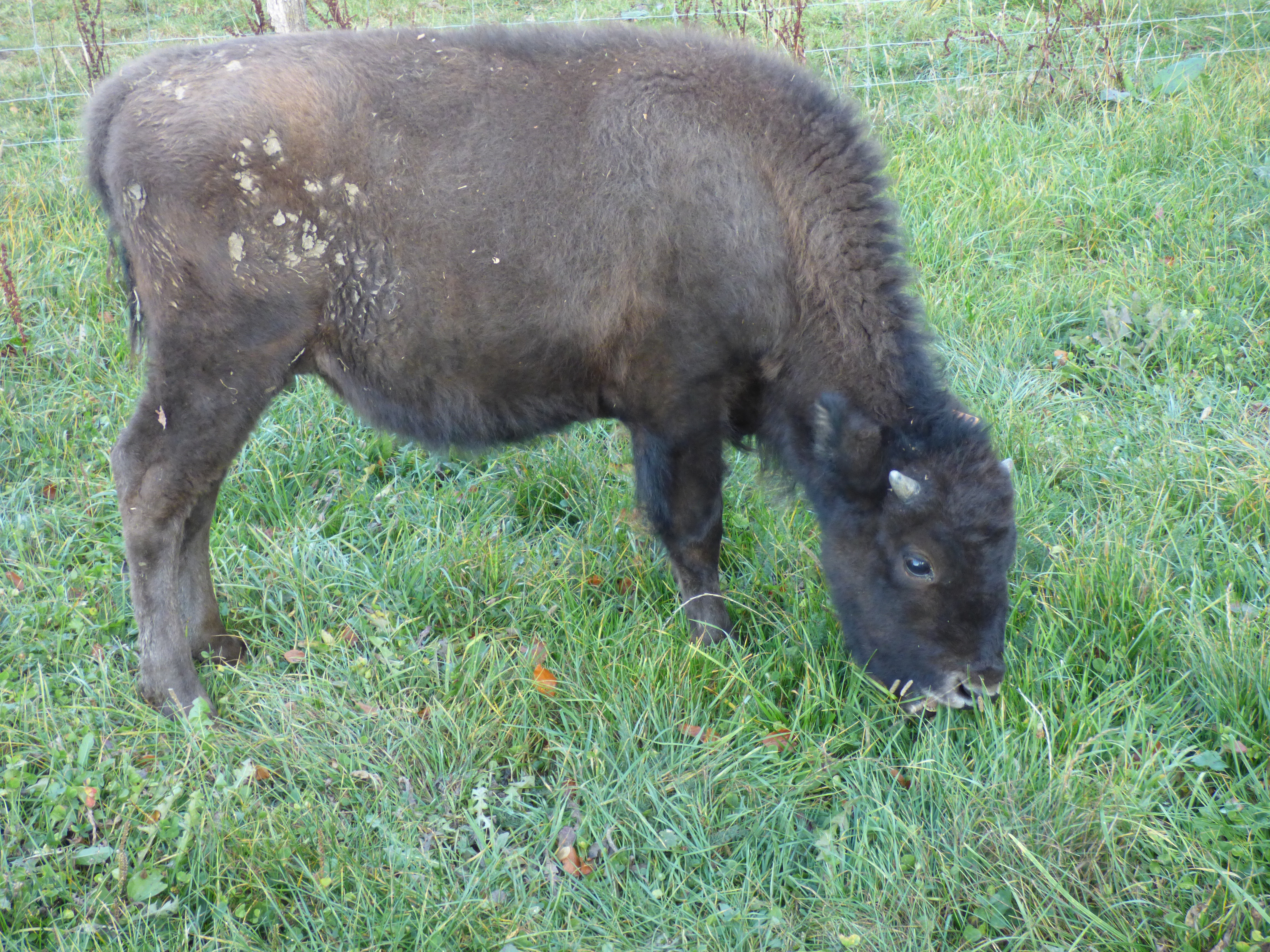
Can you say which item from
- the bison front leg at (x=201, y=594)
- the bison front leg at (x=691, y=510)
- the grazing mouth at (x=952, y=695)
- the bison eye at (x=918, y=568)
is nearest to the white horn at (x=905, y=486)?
the bison eye at (x=918, y=568)

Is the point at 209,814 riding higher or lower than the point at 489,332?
lower

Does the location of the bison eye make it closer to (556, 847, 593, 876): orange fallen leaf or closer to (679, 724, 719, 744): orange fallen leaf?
→ (679, 724, 719, 744): orange fallen leaf

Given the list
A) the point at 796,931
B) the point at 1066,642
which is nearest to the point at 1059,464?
the point at 1066,642

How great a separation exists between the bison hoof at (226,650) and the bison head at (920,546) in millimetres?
2166

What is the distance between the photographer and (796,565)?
12.5 ft

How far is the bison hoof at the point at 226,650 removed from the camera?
3.43 m

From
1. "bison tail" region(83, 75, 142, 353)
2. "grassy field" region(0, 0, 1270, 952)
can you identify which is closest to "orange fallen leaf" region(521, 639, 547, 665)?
"grassy field" region(0, 0, 1270, 952)

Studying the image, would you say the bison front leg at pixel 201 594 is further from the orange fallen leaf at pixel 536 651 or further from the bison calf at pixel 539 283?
the orange fallen leaf at pixel 536 651

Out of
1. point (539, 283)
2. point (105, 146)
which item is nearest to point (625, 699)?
point (539, 283)

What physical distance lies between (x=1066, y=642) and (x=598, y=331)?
1.91 meters

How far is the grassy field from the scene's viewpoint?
8.13 ft

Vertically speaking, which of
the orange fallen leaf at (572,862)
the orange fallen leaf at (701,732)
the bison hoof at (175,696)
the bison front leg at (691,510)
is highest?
the bison front leg at (691,510)

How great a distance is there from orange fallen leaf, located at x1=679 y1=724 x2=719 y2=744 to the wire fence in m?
4.94

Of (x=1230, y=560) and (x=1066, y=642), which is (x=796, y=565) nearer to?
(x=1066, y=642)
